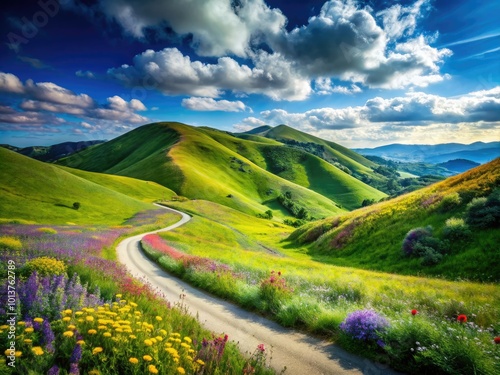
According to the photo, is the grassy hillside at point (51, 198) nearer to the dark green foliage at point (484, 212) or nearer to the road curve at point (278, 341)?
the road curve at point (278, 341)

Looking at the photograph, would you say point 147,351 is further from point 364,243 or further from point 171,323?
point 364,243

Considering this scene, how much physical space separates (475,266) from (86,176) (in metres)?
130

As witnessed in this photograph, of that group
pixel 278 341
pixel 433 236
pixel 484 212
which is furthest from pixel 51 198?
pixel 484 212

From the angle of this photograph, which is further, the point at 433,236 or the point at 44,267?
the point at 433,236

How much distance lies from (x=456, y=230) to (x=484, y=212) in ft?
8.32

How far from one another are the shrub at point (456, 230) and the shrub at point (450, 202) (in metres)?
3.96

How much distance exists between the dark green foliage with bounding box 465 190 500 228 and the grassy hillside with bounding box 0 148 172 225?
2358 inches

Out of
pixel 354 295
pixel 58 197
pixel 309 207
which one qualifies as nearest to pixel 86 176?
pixel 58 197

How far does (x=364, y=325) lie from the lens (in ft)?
24.7

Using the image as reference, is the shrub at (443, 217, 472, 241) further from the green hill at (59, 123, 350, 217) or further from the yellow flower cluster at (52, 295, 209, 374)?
the green hill at (59, 123, 350, 217)

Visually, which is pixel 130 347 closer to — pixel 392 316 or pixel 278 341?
pixel 278 341

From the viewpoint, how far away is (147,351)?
5.26m

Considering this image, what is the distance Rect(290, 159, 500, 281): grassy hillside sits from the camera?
2089 centimetres

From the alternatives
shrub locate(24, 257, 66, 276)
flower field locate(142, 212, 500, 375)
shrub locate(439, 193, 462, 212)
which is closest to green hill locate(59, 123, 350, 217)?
shrub locate(439, 193, 462, 212)
